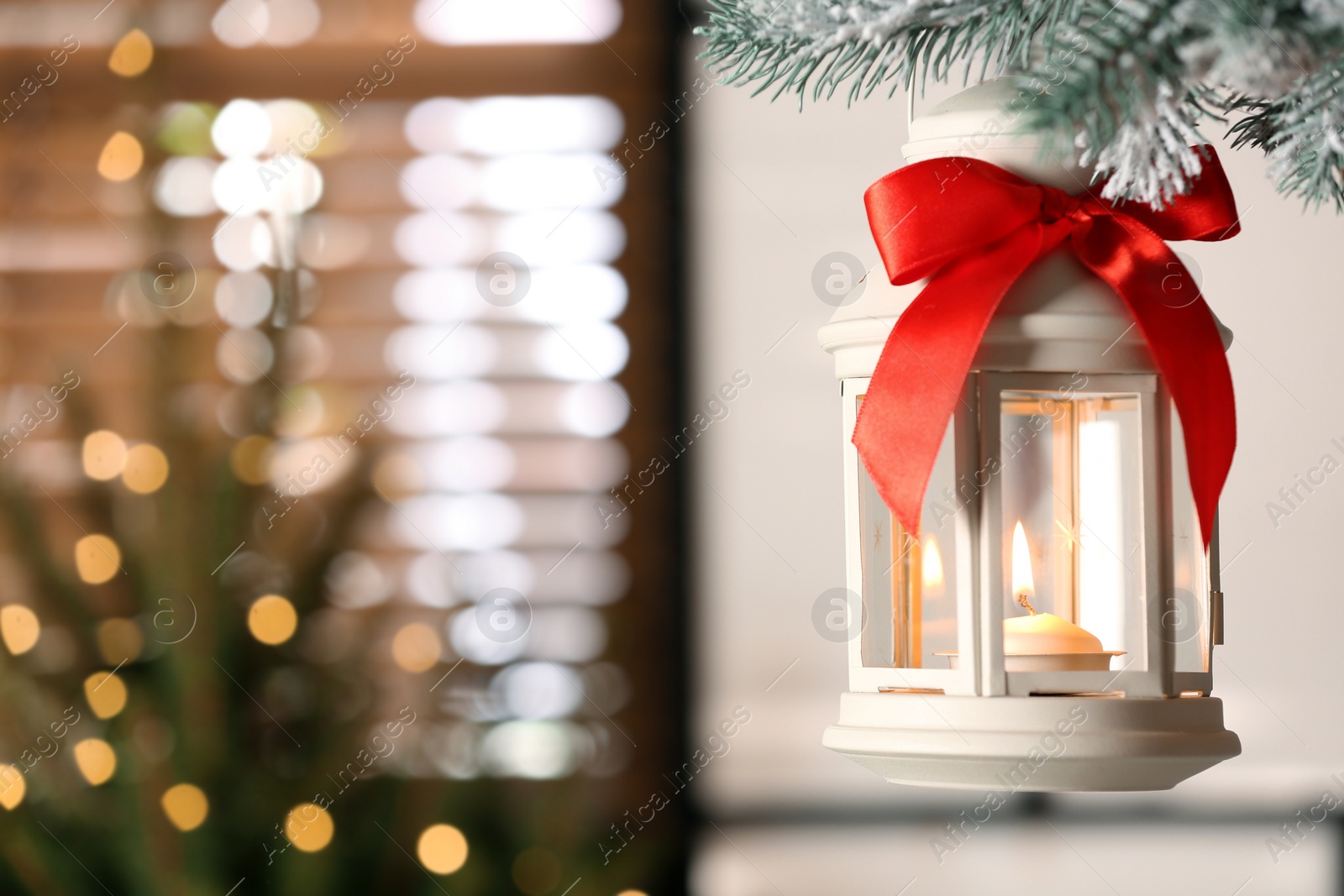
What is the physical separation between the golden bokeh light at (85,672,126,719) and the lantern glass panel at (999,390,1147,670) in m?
0.96

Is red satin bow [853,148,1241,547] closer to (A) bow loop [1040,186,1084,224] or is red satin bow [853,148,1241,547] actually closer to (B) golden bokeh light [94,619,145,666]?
(A) bow loop [1040,186,1084,224]

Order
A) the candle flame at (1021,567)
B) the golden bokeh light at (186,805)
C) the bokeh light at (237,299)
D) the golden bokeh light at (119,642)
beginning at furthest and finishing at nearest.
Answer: the bokeh light at (237,299)
the golden bokeh light at (119,642)
the golden bokeh light at (186,805)
the candle flame at (1021,567)

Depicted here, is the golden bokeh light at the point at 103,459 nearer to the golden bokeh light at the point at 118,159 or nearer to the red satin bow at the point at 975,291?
the golden bokeh light at the point at 118,159

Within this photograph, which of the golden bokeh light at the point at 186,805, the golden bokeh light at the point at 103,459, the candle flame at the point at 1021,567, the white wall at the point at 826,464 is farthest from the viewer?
the white wall at the point at 826,464

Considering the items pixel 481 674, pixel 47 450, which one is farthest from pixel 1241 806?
pixel 47 450

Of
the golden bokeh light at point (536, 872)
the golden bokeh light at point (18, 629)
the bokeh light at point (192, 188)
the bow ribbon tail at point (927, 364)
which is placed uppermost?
the bokeh light at point (192, 188)

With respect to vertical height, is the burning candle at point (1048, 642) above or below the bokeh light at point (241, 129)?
below

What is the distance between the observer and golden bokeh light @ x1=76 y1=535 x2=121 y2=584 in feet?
4.57

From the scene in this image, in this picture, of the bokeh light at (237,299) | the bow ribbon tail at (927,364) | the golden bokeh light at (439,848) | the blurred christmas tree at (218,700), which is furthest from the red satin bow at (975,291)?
the bokeh light at (237,299)

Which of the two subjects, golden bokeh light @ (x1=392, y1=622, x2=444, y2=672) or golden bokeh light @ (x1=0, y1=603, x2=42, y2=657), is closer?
golden bokeh light @ (x1=0, y1=603, x2=42, y2=657)

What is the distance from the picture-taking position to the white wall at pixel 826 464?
157cm

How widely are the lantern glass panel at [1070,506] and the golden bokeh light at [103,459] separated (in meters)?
1.08

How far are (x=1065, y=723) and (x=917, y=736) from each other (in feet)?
0.24

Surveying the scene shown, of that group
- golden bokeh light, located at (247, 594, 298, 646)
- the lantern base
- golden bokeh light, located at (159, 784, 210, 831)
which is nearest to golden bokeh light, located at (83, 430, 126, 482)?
golden bokeh light, located at (247, 594, 298, 646)
